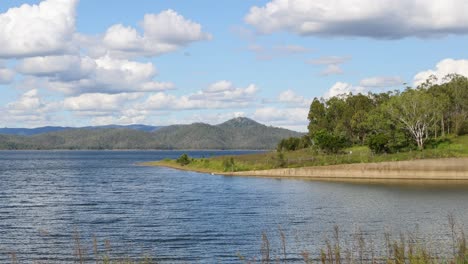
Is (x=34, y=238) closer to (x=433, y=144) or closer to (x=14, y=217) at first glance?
(x=14, y=217)

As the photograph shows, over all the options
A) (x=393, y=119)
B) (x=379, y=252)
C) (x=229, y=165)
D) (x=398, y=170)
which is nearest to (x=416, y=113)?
(x=393, y=119)

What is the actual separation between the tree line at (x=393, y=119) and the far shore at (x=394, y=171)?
48.7 feet

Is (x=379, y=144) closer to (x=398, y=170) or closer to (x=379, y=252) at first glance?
(x=398, y=170)

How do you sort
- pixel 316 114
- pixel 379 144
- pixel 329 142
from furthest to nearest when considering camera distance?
1. pixel 316 114
2. pixel 329 142
3. pixel 379 144

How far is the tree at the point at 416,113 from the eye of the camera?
124 metres

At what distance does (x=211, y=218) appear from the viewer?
54.1m

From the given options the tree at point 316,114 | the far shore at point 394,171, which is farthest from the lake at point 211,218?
the tree at point 316,114

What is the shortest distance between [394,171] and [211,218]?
58.8 m

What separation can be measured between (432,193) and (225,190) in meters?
29.6

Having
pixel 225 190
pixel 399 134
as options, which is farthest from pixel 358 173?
pixel 225 190

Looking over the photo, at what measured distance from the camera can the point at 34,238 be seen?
43.1m

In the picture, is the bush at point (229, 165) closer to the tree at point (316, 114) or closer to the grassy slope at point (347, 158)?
the grassy slope at point (347, 158)

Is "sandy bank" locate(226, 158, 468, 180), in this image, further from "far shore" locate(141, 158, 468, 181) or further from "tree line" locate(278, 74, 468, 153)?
"tree line" locate(278, 74, 468, 153)

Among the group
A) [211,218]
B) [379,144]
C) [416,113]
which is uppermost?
[416,113]
